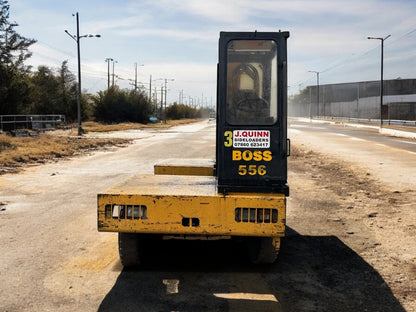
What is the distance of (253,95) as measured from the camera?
4.85 metres

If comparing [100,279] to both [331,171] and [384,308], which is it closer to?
[384,308]

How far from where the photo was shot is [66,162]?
17.1 meters

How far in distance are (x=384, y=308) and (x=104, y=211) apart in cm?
293

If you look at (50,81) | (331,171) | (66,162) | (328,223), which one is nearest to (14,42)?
(50,81)

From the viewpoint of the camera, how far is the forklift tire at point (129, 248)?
500 cm

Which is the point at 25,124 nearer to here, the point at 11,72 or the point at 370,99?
the point at 11,72

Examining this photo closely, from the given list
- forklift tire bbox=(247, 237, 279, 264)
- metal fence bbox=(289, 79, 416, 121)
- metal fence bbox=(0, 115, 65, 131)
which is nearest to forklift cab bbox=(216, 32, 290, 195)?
forklift tire bbox=(247, 237, 279, 264)

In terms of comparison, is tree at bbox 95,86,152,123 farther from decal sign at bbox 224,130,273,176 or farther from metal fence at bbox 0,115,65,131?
decal sign at bbox 224,130,273,176

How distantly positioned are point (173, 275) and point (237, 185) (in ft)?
4.08

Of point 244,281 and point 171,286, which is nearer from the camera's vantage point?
point 171,286

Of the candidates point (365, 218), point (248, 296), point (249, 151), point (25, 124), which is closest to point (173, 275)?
point (248, 296)

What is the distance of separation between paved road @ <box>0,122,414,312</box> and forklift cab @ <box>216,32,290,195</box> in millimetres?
1022

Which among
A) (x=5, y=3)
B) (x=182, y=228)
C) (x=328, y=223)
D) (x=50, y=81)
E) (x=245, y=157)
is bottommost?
(x=328, y=223)

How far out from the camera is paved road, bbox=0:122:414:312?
4.24m
